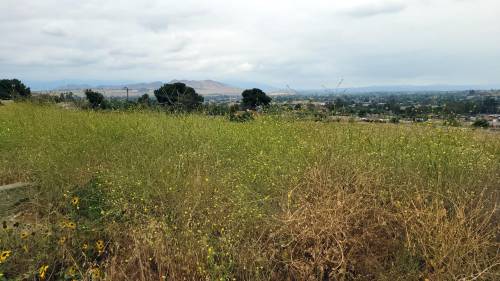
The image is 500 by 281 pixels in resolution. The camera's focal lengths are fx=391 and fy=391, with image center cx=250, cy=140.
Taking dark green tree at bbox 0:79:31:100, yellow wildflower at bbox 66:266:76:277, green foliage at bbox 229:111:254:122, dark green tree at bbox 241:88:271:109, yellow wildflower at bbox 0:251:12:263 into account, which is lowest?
yellow wildflower at bbox 66:266:76:277

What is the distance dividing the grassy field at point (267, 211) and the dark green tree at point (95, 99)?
4783 mm

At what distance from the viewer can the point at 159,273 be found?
2850mm

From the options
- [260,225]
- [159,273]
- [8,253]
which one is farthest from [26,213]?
[260,225]

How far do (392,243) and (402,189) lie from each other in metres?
0.57

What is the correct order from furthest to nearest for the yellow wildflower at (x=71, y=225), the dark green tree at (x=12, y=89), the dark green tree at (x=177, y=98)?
the dark green tree at (x=12, y=89) < the dark green tree at (x=177, y=98) < the yellow wildflower at (x=71, y=225)

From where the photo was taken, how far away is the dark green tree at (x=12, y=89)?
37.3 feet

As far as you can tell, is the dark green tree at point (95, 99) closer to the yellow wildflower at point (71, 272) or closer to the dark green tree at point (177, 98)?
the dark green tree at point (177, 98)

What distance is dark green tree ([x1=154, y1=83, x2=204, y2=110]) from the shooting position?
8.84 m

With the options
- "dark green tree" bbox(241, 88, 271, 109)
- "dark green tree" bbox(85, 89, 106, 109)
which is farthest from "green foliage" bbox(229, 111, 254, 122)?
"dark green tree" bbox(85, 89, 106, 109)

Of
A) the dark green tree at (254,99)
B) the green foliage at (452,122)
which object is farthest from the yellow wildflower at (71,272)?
the dark green tree at (254,99)

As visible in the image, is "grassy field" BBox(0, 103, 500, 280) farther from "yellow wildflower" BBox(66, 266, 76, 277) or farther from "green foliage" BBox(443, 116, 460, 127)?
"green foliage" BBox(443, 116, 460, 127)

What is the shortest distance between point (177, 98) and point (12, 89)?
20.1 ft

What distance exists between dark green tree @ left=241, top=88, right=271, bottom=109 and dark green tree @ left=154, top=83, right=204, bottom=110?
1220mm

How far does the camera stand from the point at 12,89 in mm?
11766
